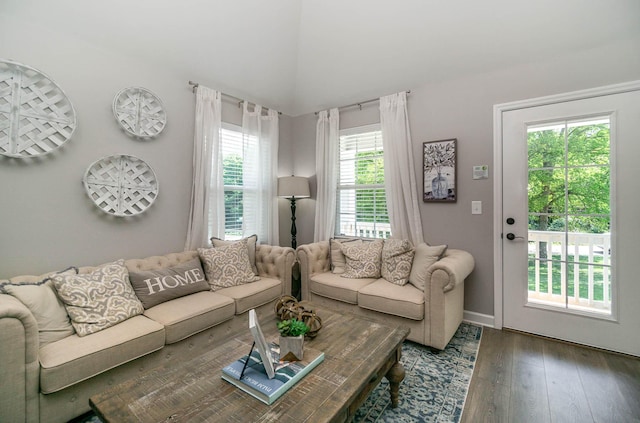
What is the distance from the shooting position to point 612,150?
2.35 m

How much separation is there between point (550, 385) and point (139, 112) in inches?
150

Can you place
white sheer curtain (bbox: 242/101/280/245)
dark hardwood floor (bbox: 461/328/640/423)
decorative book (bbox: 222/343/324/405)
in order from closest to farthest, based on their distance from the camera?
decorative book (bbox: 222/343/324/405) → dark hardwood floor (bbox: 461/328/640/423) → white sheer curtain (bbox: 242/101/280/245)

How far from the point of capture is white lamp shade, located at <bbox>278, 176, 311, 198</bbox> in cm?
376

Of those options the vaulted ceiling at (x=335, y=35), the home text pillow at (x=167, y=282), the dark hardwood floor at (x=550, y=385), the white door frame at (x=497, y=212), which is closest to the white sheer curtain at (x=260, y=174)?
the vaulted ceiling at (x=335, y=35)

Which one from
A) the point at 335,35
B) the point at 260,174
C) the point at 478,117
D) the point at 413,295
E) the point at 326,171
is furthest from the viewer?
the point at 326,171

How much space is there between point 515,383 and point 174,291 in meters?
2.55

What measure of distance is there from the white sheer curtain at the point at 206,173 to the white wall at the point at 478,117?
2.16 m

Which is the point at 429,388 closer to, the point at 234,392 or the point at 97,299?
the point at 234,392

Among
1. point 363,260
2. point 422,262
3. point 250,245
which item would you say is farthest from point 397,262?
point 250,245

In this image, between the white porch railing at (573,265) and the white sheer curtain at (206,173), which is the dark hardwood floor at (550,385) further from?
the white sheer curtain at (206,173)

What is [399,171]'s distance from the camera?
3316 millimetres

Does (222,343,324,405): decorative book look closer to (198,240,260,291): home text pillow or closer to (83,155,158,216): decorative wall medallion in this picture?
(198,240,260,291): home text pillow

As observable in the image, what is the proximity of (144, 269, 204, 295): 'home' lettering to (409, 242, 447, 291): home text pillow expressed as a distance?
1928 millimetres

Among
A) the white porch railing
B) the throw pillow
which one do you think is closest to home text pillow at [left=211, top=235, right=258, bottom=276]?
the throw pillow
